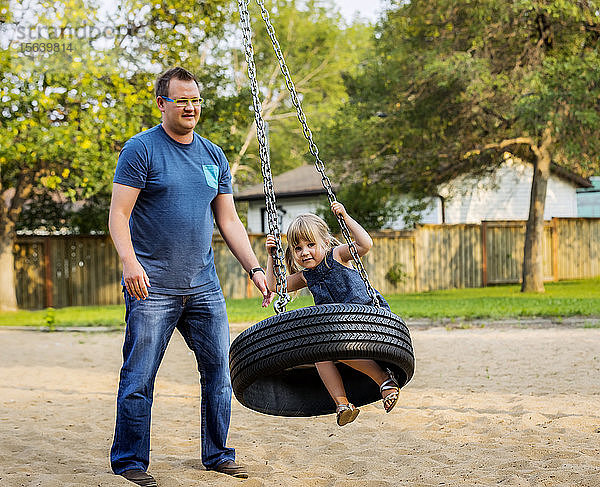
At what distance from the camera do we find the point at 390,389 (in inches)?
160

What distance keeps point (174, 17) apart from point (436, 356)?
11.2 m

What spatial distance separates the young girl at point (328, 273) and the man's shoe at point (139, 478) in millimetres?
977

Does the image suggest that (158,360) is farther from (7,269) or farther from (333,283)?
(7,269)

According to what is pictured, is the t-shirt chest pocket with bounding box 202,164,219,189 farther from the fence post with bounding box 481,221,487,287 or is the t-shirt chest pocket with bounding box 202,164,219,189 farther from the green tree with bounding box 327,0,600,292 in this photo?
the fence post with bounding box 481,221,487,287

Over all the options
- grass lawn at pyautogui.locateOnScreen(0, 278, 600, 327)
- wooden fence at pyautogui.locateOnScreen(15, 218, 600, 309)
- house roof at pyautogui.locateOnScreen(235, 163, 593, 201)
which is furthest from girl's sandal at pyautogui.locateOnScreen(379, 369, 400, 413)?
house roof at pyautogui.locateOnScreen(235, 163, 593, 201)

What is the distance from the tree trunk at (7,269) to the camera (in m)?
18.2

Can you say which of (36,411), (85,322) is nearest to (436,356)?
(36,411)

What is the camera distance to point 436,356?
9.13m

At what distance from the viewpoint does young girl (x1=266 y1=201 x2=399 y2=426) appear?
418 cm

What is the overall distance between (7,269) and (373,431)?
14.6 m

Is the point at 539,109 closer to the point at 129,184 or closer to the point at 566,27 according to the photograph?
the point at 566,27

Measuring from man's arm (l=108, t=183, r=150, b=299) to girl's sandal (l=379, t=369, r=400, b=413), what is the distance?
1.25 m

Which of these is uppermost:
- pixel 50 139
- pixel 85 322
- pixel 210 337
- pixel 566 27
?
pixel 566 27

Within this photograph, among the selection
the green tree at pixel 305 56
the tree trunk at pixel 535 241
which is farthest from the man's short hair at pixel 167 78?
the green tree at pixel 305 56
